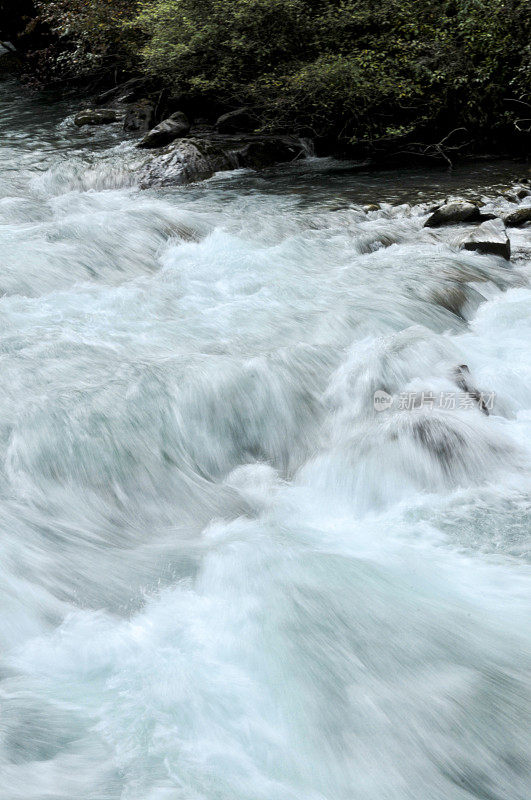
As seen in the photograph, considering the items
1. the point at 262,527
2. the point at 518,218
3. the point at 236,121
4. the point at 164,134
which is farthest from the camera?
the point at 236,121

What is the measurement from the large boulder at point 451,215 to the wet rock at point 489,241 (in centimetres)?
55

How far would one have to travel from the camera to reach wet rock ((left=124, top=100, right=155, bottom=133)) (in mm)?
12672

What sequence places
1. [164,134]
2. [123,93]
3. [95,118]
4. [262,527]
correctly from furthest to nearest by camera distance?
[123,93], [95,118], [164,134], [262,527]

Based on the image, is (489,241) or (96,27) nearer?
(489,241)

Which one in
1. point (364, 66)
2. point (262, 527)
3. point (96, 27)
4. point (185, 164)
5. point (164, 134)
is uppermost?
point (96, 27)

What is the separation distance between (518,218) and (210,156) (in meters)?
4.96

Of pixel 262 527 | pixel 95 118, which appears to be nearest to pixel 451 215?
pixel 262 527

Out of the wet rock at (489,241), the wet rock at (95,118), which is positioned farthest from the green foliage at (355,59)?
the wet rock at (489,241)

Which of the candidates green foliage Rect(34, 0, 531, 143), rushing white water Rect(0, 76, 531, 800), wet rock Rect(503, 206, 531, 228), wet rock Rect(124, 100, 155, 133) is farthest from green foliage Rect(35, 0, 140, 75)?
rushing white water Rect(0, 76, 531, 800)

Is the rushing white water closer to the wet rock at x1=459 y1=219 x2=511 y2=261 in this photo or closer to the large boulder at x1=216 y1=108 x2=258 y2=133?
the wet rock at x1=459 y1=219 x2=511 y2=261

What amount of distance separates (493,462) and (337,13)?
9699mm

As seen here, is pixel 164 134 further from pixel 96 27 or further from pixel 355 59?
pixel 96 27

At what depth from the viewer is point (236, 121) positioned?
471 inches

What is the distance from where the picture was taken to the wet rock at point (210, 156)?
392 inches
